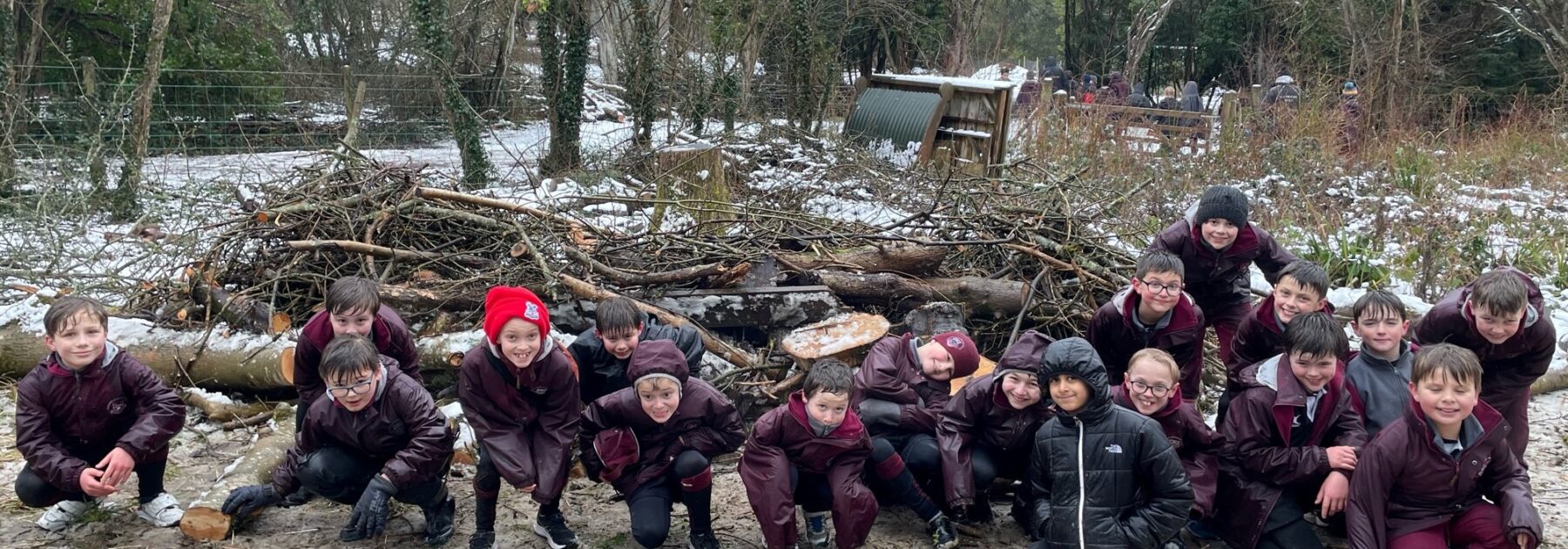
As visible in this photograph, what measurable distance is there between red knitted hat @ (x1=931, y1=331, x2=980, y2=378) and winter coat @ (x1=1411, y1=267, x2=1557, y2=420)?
1.78 m

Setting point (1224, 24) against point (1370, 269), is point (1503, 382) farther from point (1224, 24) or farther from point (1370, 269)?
point (1224, 24)

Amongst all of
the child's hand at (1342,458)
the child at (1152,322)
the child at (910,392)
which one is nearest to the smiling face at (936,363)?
the child at (910,392)

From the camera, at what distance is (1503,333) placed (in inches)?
148

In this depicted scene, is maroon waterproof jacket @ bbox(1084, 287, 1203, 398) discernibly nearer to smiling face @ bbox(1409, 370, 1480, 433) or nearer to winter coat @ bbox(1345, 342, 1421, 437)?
winter coat @ bbox(1345, 342, 1421, 437)

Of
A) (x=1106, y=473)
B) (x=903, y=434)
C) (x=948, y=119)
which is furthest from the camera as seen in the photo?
(x=948, y=119)

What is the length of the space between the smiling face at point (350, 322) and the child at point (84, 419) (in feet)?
2.10

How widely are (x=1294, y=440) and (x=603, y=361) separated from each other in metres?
2.66

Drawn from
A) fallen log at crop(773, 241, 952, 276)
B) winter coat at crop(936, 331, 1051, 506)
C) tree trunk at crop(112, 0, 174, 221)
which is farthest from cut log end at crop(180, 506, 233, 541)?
tree trunk at crop(112, 0, 174, 221)

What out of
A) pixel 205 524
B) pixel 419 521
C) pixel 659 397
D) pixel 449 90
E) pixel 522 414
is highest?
pixel 449 90

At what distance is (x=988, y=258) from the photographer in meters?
6.10

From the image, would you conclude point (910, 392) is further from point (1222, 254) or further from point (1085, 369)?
point (1222, 254)

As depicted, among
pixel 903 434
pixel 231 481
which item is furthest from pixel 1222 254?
pixel 231 481

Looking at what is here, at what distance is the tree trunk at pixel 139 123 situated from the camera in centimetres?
870

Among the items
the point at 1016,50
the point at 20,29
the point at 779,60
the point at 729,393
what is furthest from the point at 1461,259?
the point at 1016,50
